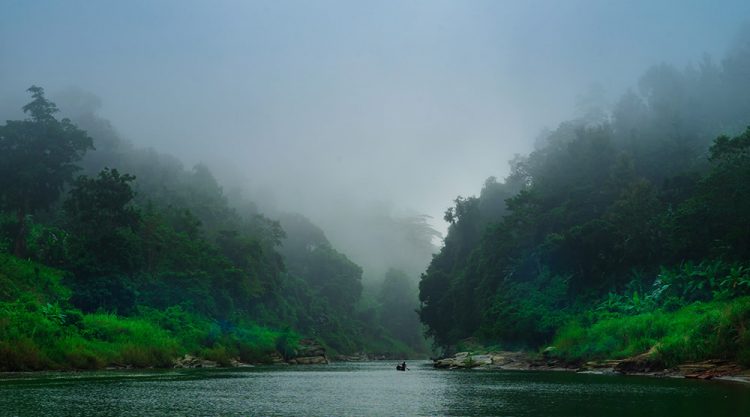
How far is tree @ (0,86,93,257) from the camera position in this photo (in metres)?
70.6

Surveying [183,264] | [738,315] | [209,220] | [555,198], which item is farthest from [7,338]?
[209,220]

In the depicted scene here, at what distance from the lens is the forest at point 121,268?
53.8 meters

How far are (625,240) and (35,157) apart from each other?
63.6 metres

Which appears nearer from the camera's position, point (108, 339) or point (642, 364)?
point (642, 364)

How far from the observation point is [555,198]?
8244cm

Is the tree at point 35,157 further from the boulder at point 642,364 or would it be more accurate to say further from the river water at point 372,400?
the boulder at point 642,364

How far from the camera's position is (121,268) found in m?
67.9

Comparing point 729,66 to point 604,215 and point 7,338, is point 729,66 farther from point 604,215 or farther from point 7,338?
point 7,338

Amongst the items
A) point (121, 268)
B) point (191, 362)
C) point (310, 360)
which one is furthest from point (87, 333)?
point (310, 360)

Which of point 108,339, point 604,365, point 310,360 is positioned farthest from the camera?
point 310,360

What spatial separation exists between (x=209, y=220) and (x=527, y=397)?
96519 mm

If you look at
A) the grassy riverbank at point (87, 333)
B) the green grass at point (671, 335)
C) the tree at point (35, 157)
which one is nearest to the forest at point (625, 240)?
the green grass at point (671, 335)

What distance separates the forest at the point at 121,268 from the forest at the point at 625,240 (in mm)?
28610

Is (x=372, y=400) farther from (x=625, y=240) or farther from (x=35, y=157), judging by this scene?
(x=35, y=157)
